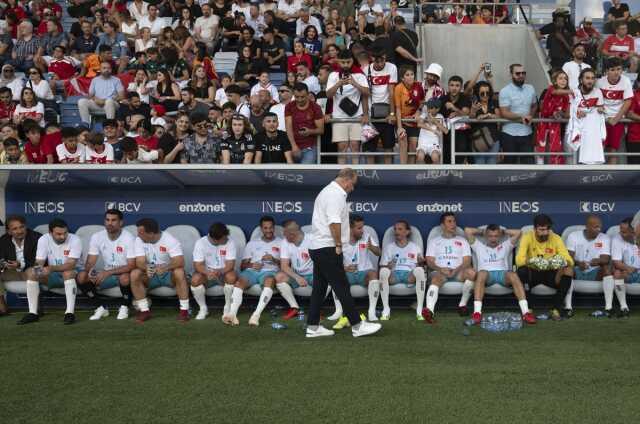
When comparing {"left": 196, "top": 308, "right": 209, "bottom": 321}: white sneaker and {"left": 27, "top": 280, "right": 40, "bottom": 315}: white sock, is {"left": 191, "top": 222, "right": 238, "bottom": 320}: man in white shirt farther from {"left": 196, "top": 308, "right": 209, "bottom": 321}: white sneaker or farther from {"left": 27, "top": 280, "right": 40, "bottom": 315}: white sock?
{"left": 27, "top": 280, "right": 40, "bottom": 315}: white sock

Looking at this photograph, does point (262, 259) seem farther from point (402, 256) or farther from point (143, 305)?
point (402, 256)

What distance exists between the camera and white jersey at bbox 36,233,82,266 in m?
11.7

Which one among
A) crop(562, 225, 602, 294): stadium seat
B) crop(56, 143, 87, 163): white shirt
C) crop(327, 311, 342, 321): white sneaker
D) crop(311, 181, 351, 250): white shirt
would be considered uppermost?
crop(56, 143, 87, 163): white shirt

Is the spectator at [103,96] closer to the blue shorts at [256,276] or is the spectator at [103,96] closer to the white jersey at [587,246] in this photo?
the blue shorts at [256,276]

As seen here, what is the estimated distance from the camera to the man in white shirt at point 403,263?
37.6 ft

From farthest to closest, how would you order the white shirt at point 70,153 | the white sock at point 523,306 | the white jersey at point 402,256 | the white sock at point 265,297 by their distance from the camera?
the white shirt at point 70,153 → the white jersey at point 402,256 → the white sock at point 265,297 → the white sock at point 523,306

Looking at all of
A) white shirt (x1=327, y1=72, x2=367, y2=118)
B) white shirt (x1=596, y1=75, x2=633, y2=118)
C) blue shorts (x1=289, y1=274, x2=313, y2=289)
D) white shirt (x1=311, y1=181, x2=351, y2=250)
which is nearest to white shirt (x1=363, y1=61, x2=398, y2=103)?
white shirt (x1=327, y1=72, x2=367, y2=118)

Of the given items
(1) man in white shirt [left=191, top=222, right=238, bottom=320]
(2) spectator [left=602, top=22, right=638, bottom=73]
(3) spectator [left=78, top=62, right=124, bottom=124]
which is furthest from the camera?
(2) spectator [left=602, top=22, right=638, bottom=73]

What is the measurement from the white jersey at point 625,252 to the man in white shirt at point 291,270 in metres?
3.95

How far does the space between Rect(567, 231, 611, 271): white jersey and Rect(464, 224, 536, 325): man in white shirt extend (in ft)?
2.39

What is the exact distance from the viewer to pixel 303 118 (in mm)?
11875

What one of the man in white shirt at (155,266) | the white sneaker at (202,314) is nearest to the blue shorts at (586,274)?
the white sneaker at (202,314)

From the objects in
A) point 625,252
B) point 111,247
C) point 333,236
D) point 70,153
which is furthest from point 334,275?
point 70,153

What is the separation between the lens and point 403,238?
11805mm
